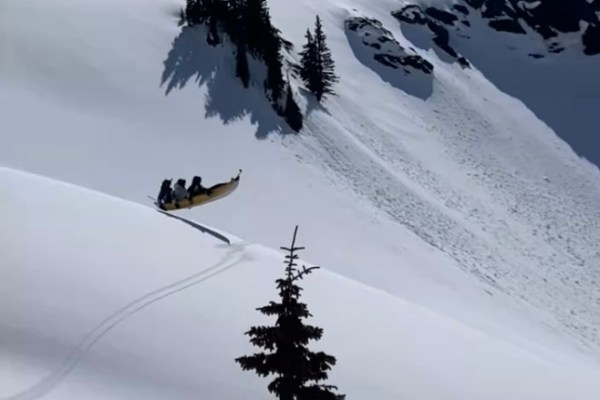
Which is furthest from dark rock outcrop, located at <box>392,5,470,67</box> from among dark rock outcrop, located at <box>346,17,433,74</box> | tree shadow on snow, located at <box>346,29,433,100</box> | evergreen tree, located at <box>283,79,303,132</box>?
evergreen tree, located at <box>283,79,303,132</box>

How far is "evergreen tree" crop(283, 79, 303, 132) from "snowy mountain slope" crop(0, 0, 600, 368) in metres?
0.92

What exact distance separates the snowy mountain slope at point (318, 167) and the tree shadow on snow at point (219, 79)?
0.12 meters

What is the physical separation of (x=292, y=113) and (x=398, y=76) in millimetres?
20016

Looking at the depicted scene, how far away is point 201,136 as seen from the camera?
35250mm

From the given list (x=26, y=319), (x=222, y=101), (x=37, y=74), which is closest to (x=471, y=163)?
(x=222, y=101)

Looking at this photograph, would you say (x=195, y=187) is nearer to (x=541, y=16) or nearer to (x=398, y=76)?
(x=398, y=76)

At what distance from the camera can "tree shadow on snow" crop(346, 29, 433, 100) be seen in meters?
57.6

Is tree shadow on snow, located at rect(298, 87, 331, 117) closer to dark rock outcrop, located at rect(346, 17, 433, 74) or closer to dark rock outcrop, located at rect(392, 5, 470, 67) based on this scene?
dark rock outcrop, located at rect(346, 17, 433, 74)

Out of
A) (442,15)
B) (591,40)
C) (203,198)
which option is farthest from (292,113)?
(591,40)

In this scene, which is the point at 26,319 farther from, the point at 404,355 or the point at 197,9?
the point at 197,9

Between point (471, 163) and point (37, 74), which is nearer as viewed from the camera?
point (37, 74)

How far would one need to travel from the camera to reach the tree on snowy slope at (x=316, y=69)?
1823 inches

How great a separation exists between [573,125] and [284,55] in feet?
93.6

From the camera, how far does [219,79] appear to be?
132 ft
